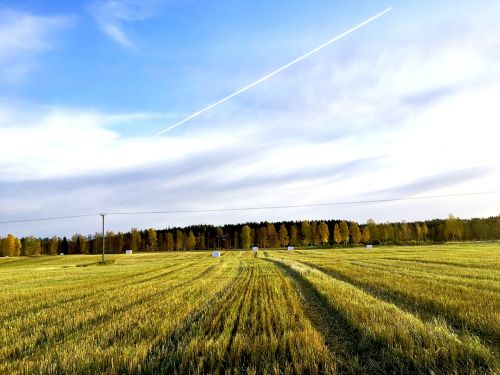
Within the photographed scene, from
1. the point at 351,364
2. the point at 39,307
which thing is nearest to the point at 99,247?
the point at 39,307

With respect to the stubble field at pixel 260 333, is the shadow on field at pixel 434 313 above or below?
below

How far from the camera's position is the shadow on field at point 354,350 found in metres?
7.59

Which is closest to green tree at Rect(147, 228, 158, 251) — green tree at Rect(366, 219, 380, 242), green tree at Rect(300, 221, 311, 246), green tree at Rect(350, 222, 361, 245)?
green tree at Rect(300, 221, 311, 246)

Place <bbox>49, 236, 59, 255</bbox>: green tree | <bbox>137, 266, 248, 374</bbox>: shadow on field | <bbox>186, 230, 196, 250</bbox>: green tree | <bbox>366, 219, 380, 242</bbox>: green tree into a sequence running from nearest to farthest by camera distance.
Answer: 1. <bbox>137, 266, 248, 374</bbox>: shadow on field
2. <bbox>366, 219, 380, 242</bbox>: green tree
3. <bbox>186, 230, 196, 250</bbox>: green tree
4. <bbox>49, 236, 59, 255</bbox>: green tree

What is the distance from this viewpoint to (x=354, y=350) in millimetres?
8891

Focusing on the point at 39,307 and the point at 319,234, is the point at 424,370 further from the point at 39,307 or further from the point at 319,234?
the point at 319,234

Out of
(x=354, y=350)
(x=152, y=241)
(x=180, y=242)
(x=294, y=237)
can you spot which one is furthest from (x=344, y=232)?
(x=354, y=350)

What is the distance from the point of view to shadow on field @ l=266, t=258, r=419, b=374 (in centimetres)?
759

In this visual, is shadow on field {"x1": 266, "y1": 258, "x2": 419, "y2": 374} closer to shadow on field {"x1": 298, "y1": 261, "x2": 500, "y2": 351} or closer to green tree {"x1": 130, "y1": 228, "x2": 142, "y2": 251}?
shadow on field {"x1": 298, "y1": 261, "x2": 500, "y2": 351}

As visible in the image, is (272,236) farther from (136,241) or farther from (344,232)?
(136,241)

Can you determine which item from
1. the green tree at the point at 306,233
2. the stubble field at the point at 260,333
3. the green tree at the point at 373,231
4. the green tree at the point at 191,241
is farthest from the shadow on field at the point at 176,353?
the green tree at the point at 373,231

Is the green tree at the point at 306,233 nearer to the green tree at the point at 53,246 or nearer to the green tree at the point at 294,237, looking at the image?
the green tree at the point at 294,237

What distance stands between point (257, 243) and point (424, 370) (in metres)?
169

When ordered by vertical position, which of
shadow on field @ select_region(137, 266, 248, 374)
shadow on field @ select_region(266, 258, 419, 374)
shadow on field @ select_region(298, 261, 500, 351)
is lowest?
shadow on field @ select_region(298, 261, 500, 351)
